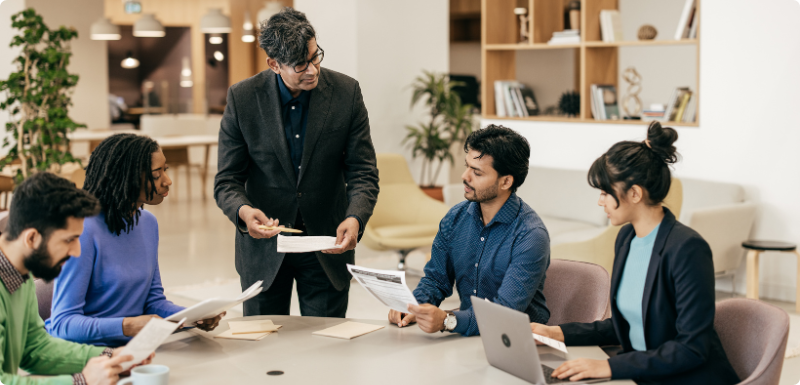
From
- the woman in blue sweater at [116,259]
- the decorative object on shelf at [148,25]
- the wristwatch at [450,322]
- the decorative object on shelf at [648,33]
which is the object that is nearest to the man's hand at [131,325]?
the woman in blue sweater at [116,259]

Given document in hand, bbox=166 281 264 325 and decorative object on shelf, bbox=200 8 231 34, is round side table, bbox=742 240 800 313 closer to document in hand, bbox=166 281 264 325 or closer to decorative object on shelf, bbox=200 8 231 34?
document in hand, bbox=166 281 264 325

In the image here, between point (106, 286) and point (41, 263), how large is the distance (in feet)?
1.36

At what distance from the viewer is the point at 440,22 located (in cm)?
757

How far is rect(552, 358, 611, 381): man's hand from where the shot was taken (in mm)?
1810

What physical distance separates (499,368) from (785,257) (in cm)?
404

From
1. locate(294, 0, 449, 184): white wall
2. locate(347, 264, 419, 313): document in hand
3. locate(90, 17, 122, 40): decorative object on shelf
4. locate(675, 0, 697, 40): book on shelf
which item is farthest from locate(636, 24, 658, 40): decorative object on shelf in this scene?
locate(90, 17, 122, 40): decorative object on shelf

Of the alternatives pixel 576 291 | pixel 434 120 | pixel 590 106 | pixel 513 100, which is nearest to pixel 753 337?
pixel 576 291

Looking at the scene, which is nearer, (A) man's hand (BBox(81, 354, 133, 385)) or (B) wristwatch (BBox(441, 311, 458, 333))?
(A) man's hand (BBox(81, 354, 133, 385))

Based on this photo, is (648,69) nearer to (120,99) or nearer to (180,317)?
(180,317)

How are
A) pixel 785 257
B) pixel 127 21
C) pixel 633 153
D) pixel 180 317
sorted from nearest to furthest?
1. pixel 180 317
2. pixel 633 153
3. pixel 785 257
4. pixel 127 21

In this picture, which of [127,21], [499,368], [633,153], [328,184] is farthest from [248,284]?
[127,21]

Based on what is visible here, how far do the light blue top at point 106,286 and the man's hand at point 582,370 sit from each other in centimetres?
112

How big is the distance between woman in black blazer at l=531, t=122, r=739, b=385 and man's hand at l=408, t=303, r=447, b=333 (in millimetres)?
259

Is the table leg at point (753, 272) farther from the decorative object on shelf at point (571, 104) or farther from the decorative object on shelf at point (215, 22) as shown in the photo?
the decorative object on shelf at point (215, 22)
